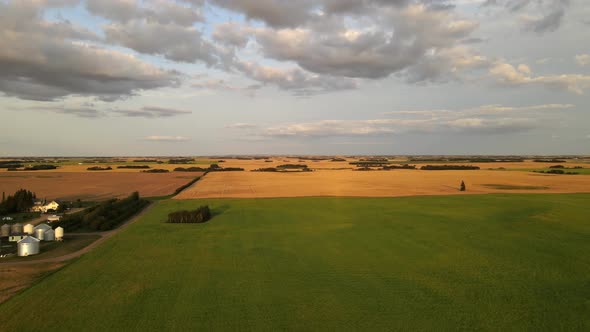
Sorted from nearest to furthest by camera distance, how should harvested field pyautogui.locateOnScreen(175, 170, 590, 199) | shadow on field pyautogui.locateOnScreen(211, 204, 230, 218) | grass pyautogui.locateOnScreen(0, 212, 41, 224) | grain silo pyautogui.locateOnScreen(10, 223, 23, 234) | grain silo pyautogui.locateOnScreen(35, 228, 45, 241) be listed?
grain silo pyautogui.locateOnScreen(35, 228, 45, 241) < grain silo pyautogui.locateOnScreen(10, 223, 23, 234) < grass pyautogui.locateOnScreen(0, 212, 41, 224) < shadow on field pyautogui.locateOnScreen(211, 204, 230, 218) < harvested field pyautogui.locateOnScreen(175, 170, 590, 199)

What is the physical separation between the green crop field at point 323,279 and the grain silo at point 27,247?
16.2 feet

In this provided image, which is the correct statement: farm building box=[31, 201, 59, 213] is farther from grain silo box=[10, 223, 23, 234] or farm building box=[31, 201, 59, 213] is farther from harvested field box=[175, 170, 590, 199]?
harvested field box=[175, 170, 590, 199]

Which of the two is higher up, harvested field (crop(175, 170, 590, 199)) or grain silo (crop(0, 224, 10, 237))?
harvested field (crop(175, 170, 590, 199))

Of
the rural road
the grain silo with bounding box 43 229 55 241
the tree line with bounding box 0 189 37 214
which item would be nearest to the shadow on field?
the rural road

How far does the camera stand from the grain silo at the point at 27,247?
2969cm

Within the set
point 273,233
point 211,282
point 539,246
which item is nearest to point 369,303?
point 211,282

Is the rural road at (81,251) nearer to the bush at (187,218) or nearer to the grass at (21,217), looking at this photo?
the bush at (187,218)

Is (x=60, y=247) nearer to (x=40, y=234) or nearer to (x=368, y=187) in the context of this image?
(x=40, y=234)

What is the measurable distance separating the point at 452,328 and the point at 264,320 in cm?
884

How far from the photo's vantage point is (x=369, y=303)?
773 inches

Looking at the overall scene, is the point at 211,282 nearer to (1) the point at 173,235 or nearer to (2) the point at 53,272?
(2) the point at 53,272

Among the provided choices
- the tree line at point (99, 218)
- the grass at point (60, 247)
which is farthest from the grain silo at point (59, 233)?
the tree line at point (99, 218)

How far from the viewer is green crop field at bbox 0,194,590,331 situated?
698 inches

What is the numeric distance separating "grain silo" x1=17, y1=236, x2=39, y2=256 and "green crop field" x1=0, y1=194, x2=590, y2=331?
194 inches
